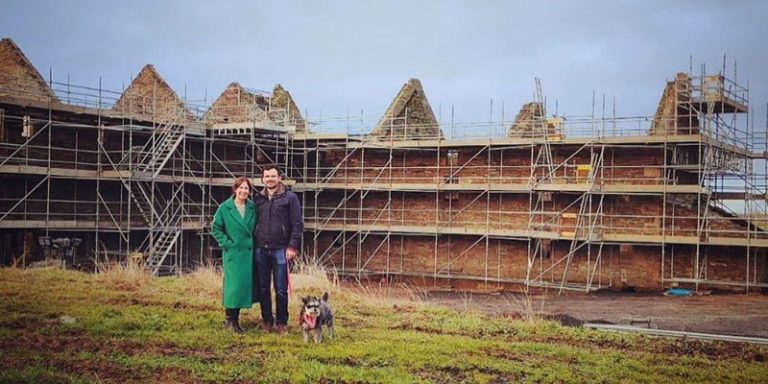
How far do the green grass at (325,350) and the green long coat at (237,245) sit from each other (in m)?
0.59

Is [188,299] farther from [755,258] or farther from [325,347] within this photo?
[755,258]

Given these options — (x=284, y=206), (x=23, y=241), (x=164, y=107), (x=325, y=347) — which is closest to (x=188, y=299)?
(x=284, y=206)

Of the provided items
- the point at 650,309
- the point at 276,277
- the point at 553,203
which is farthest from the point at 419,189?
the point at 276,277

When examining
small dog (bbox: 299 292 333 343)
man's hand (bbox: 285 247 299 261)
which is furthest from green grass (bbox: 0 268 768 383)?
man's hand (bbox: 285 247 299 261)

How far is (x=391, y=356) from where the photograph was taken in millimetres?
9305

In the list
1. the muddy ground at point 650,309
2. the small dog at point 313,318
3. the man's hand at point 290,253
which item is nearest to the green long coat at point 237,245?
the man's hand at point 290,253

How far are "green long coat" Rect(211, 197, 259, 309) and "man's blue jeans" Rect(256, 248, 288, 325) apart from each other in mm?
141

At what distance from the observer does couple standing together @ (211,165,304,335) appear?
1059cm

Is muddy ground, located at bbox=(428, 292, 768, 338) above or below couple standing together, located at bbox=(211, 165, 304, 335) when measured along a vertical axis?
below

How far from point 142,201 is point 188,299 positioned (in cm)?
1529

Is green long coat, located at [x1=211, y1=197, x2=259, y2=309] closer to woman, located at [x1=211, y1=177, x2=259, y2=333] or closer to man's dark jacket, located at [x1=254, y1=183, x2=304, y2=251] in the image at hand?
woman, located at [x1=211, y1=177, x2=259, y2=333]

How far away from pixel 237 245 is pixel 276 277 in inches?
24.7

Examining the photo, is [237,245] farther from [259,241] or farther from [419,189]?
[419,189]

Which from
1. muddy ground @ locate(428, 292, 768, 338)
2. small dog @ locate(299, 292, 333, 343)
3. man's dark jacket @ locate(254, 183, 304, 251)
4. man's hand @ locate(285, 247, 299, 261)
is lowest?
muddy ground @ locate(428, 292, 768, 338)
